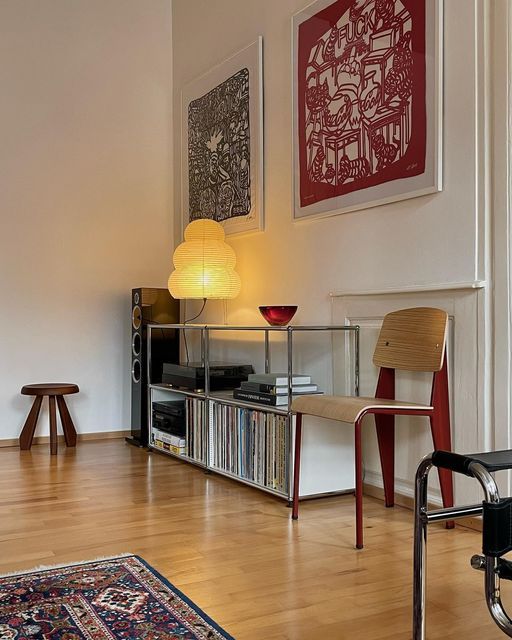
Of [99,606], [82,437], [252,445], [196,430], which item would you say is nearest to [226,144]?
[196,430]

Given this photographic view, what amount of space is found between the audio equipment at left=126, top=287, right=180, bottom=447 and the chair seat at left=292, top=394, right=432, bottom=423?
1784 mm

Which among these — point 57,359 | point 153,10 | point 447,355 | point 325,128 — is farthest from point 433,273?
point 153,10

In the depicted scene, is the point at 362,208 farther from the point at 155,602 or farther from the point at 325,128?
the point at 155,602

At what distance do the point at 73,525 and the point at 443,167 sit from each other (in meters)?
1.94

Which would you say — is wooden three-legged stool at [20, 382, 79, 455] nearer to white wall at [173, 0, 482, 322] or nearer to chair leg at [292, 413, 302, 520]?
white wall at [173, 0, 482, 322]

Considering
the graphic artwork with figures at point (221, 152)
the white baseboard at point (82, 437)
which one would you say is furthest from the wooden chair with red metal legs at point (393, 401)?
the white baseboard at point (82, 437)

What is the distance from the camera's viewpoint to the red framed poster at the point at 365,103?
9.34 feet

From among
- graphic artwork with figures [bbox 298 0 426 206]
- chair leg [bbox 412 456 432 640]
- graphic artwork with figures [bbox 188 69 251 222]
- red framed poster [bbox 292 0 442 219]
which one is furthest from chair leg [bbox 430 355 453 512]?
graphic artwork with figures [bbox 188 69 251 222]

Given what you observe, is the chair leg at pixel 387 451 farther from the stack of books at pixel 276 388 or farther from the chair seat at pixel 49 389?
the chair seat at pixel 49 389

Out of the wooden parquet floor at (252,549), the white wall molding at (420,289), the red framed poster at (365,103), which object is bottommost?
the wooden parquet floor at (252,549)

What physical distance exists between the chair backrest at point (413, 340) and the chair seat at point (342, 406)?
19 cm

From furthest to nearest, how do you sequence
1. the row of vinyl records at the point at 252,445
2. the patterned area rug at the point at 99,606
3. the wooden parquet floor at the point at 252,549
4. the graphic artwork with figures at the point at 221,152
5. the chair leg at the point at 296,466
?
the graphic artwork with figures at the point at 221,152 → the row of vinyl records at the point at 252,445 → the chair leg at the point at 296,466 → the wooden parquet floor at the point at 252,549 → the patterned area rug at the point at 99,606

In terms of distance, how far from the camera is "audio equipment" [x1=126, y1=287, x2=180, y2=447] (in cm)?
441

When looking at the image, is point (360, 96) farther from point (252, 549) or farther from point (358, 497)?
point (252, 549)
